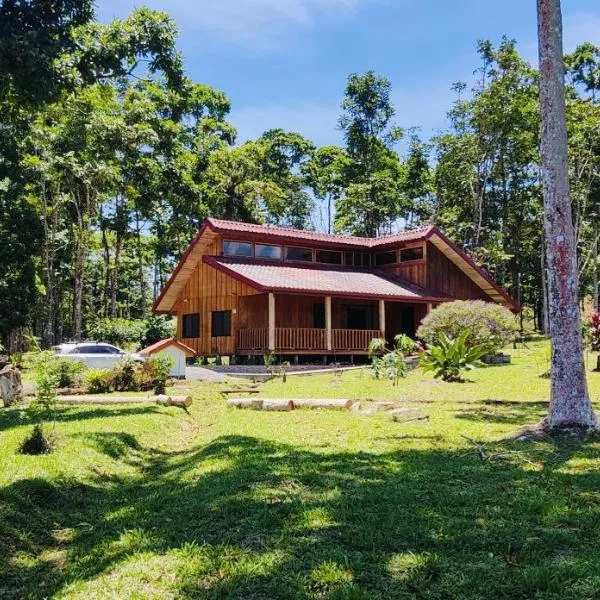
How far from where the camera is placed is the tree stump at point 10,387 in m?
12.9

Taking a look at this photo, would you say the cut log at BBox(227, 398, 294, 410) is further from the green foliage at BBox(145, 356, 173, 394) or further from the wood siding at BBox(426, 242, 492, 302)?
the wood siding at BBox(426, 242, 492, 302)

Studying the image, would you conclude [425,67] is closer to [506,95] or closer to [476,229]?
[506,95]

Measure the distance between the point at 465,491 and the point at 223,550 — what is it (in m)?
2.28

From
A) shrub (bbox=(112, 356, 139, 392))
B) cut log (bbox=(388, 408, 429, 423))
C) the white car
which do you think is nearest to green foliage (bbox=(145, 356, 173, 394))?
shrub (bbox=(112, 356, 139, 392))

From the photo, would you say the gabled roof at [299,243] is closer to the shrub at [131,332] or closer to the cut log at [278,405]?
the shrub at [131,332]

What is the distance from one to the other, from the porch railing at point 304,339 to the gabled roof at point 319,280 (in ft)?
5.73

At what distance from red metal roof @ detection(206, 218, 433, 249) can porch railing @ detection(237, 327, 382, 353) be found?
4438 mm

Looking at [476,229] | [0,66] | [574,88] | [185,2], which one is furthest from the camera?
[476,229]

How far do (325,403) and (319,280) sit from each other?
44.9ft

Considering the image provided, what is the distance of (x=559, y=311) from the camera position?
783 centimetres

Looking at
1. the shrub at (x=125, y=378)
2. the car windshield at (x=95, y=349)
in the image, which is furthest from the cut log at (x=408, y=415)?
the car windshield at (x=95, y=349)

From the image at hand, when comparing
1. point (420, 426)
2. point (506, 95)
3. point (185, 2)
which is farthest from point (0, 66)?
point (506, 95)

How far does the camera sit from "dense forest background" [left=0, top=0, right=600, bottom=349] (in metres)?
28.6

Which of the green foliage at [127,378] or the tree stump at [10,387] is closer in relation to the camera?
the tree stump at [10,387]
